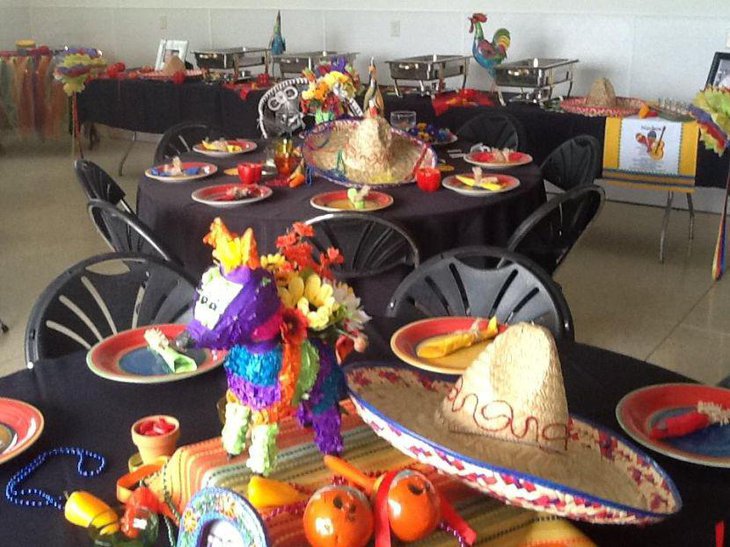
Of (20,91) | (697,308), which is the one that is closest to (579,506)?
(697,308)

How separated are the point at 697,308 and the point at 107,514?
291 cm

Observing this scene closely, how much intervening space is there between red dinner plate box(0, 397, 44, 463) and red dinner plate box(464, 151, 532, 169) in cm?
188

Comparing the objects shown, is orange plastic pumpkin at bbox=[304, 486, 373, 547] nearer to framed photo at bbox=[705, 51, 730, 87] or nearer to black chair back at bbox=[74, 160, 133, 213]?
black chair back at bbox=[74, 160, 133, 213]

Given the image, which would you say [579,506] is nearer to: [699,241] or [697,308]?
[697,308]

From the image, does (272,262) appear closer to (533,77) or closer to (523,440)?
(523,440)

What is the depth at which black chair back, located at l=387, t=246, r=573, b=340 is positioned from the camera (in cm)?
167

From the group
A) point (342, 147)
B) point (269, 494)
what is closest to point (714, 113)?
point (342, 147)

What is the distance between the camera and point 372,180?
2.58 m

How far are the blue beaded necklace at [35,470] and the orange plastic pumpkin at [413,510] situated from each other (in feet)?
1.40

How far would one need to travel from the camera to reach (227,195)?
8.04 ft

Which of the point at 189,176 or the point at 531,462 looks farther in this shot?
the point at 189,176

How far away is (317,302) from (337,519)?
23 centimetres

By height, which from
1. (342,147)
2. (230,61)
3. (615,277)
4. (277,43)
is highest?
(277,43)

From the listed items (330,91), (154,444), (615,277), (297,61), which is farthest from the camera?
(297,61)
